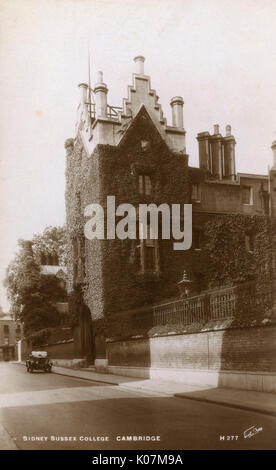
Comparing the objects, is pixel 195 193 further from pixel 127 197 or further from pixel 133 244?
pixel 133 244

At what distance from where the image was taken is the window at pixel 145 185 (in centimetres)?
2803

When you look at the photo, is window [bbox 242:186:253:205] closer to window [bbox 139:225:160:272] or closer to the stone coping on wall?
window [bbox 139:225:160:272]

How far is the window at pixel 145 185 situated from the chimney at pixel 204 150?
5.08 m

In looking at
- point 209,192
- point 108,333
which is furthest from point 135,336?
point 209,192

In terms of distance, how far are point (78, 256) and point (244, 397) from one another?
18.1 m

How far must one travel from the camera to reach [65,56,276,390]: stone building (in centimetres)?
2644

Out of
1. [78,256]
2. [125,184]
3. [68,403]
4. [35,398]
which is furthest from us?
[78,256]

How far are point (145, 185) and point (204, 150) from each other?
6000 mm

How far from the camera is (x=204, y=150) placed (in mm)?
32156
